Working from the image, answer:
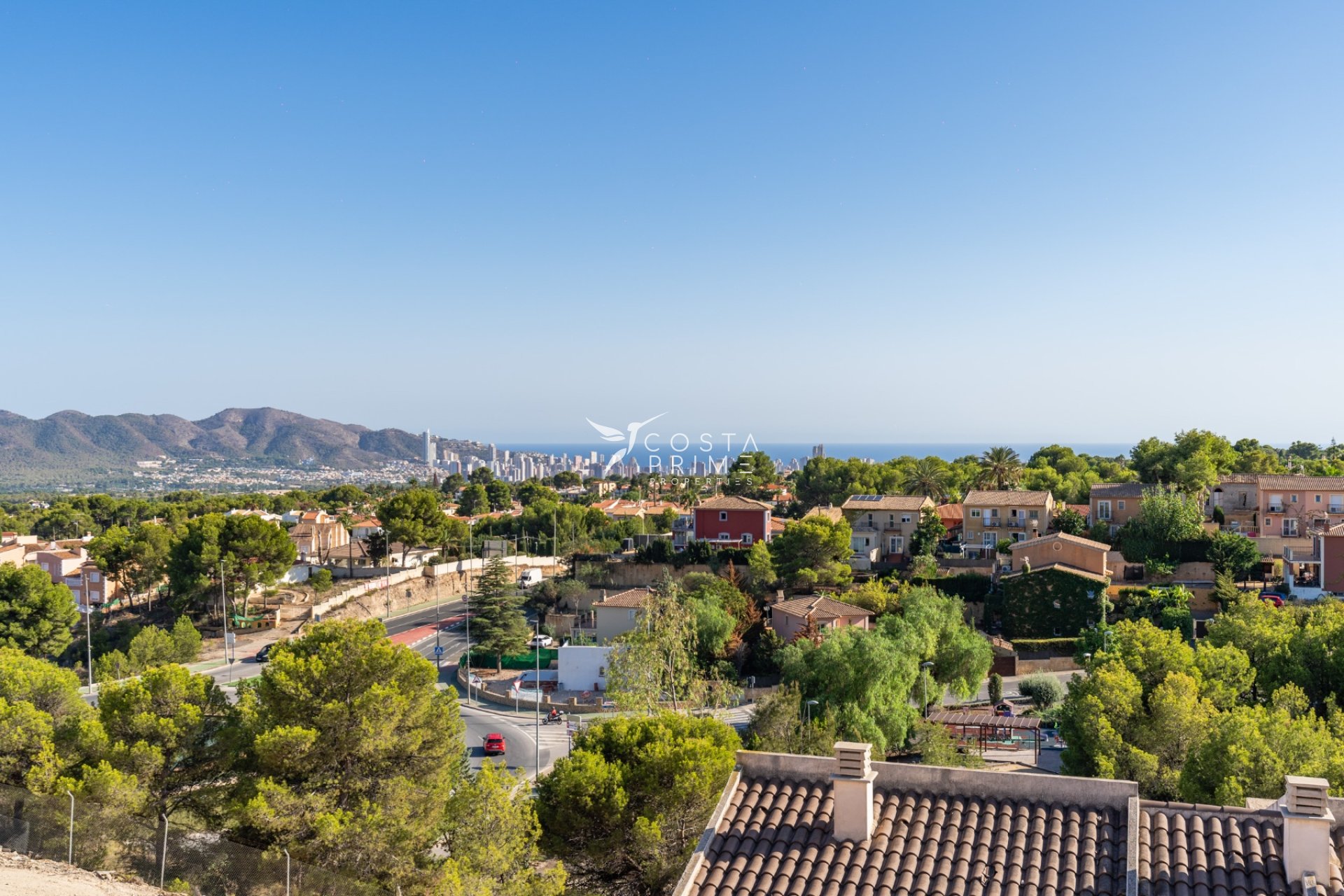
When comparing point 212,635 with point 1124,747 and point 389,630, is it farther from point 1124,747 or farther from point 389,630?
Answer: point 1124,747

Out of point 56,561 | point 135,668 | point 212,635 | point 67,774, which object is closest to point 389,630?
point 212,635

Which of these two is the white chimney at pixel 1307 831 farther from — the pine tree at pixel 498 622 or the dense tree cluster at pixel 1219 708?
the pine tree at pixel 498 622

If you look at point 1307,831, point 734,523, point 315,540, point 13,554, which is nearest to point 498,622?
point 734,523

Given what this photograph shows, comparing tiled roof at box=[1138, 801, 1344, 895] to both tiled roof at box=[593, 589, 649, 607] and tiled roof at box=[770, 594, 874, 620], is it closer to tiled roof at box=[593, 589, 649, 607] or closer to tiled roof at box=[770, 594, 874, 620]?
tiled roof at box=[770, 594, 874, 620]

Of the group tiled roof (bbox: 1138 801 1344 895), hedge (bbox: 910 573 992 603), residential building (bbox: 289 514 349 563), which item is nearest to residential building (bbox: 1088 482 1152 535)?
hedge (bbox: 910 573 992 603)

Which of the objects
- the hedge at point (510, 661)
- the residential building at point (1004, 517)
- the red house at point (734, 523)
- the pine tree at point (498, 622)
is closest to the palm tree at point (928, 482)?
the residential building at point (1004, 517)

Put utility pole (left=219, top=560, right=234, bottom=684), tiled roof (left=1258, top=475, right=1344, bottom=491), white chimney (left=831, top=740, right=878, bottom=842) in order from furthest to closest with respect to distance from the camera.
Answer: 1. tiled roof (left=1258, top=475, right=1344, bottom=491)
2. utility pole (left=219, top=560, right=234, bottom=684)
3. white chimney (left=831, top=740, right=878, bottom=842)
